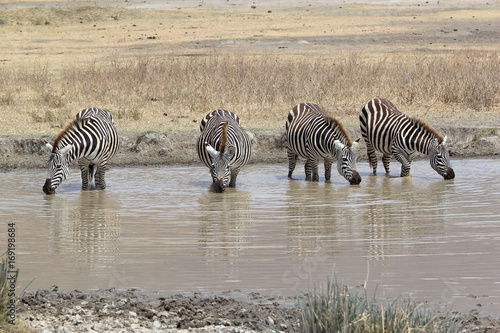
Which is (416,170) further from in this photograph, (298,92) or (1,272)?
(1,272)

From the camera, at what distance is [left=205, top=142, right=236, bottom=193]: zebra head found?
11773mm

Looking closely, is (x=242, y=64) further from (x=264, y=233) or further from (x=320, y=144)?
(x=264, y=233)

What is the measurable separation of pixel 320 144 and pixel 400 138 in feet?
4.60

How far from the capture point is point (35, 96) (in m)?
18.4

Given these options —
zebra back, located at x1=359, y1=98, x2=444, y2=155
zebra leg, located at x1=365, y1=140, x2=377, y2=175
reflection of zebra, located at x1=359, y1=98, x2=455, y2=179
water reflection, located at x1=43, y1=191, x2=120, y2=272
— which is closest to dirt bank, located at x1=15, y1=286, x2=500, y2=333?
water reflection, located at x1=43, y1=191, x2=120, y2=272

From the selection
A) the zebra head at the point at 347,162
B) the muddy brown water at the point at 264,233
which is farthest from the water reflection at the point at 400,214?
the zebra head at the point at 347,162

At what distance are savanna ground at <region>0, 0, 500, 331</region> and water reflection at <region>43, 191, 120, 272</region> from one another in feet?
12.6

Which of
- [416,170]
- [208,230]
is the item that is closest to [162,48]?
[416,170]

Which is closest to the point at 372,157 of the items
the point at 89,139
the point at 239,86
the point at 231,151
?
the point at 231,151

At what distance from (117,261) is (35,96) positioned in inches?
454

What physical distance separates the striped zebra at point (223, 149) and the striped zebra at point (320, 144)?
2.90 ft

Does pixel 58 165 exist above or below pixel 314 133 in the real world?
below

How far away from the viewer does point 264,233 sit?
8898 mm

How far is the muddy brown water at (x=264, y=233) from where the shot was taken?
685cm
